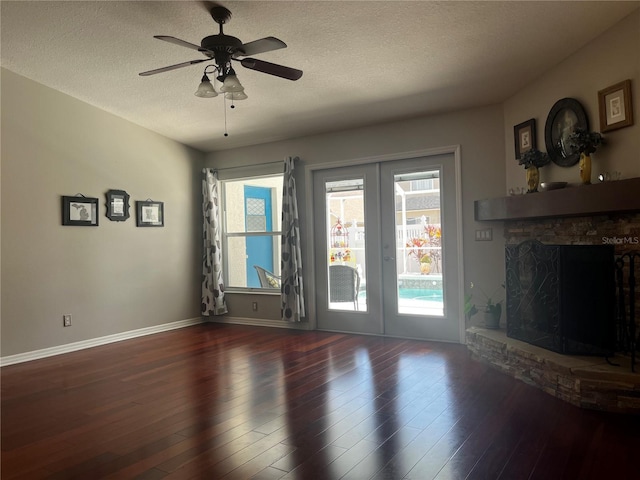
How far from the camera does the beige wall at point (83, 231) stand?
14.4ft

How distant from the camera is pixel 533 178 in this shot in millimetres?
3830

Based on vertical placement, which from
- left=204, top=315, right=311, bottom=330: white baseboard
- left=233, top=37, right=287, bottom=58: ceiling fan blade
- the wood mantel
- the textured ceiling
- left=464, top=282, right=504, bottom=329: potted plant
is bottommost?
left=204, top=315, right=311, bottom=330: white baseboard

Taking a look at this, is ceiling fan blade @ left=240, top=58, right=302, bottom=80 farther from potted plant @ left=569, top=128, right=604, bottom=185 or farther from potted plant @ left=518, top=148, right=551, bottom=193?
potted plant @ left=518, top=148, right=551, bottom=193

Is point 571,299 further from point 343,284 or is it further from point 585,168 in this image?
point 343,284

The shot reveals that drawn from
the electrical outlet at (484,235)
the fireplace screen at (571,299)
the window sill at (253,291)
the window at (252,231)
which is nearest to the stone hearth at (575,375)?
the fireplace screen at (571,299)

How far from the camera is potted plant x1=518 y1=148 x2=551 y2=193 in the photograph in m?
3.83

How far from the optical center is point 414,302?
500cm

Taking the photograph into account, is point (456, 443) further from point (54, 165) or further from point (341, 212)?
point (54, 165)

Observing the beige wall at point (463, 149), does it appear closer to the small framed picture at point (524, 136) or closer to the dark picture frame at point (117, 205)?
the small framed picture at point (524, 136)

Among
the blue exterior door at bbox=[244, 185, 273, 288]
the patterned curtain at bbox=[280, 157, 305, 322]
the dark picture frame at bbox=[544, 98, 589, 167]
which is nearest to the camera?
the dark picture frame at bbox=[544, 98, 589, 167]

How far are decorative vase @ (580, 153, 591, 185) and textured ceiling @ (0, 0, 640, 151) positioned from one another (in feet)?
2.97

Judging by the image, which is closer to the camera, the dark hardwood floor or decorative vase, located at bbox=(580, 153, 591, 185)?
the dark hardwood floor

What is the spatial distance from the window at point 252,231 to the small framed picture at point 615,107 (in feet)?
12.5

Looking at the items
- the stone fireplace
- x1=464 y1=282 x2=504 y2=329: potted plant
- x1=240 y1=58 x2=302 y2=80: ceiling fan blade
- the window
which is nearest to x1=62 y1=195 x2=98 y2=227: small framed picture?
the window
